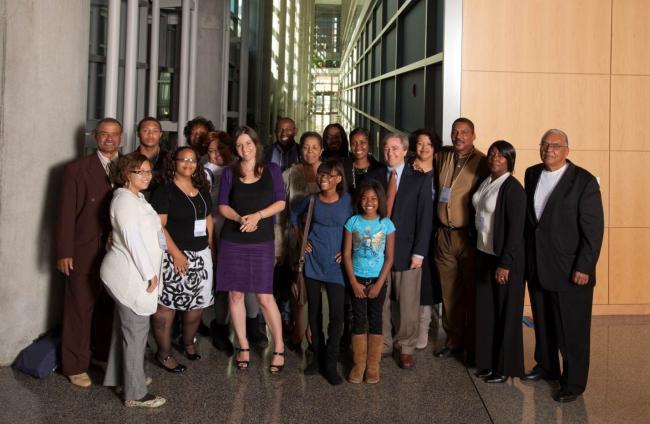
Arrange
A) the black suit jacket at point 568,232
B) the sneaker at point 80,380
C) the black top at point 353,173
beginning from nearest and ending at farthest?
the black suit jacket at point 568,232 → the sneaker at point 80,380 → the black top at point 353,173

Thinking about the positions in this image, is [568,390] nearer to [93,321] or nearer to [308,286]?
[308,286]

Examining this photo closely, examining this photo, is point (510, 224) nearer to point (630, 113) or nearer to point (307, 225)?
point (307, 225)

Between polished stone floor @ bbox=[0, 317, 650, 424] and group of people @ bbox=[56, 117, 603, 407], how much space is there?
0.37ft

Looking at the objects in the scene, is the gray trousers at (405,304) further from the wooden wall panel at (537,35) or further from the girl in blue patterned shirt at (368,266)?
the wooden wall panel at (537,35)

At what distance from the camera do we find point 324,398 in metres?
3.83

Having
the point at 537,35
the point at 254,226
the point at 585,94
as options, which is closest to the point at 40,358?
the point at 254,226

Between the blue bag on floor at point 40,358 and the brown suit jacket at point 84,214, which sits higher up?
the brown suit jacket at point 84,214

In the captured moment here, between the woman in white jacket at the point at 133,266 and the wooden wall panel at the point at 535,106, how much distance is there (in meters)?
3.08

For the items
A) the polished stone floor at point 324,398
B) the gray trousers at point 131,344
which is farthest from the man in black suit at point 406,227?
the gray trousers at point 131,344

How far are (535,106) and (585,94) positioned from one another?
474mm

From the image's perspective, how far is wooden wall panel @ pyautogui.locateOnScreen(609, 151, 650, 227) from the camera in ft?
18.4

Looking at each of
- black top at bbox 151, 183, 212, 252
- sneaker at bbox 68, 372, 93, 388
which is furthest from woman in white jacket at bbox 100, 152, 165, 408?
sneaker at bbox 68, 372, 93, 388

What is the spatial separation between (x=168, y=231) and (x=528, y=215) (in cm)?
233

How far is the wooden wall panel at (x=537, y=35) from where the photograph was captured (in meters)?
5.41
